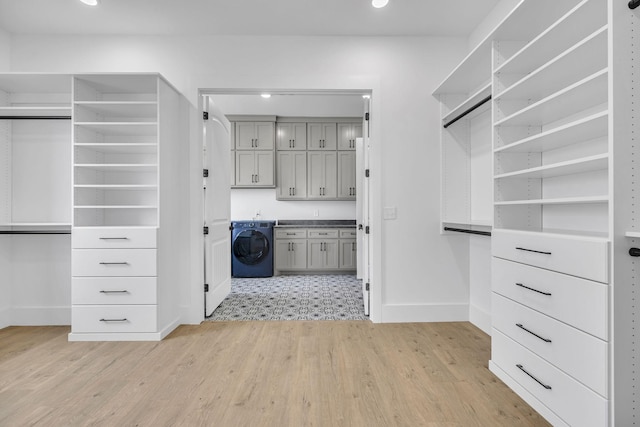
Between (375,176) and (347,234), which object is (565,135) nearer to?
(375,176)

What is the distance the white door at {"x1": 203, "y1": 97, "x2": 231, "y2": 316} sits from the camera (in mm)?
3412

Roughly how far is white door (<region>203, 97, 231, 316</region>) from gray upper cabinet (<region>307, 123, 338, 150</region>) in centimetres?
208

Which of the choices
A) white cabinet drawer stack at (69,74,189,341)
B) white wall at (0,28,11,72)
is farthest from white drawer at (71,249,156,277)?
white wall at (0,28,11,72)

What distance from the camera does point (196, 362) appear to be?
2451 mm

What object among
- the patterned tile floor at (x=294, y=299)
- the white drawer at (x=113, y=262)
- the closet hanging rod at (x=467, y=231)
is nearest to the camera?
the closet hanging rod at (x=467, y=231)

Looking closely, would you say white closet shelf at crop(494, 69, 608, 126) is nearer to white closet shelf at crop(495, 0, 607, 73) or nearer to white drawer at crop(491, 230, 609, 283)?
white closet shelf at crop(495, 0, 607, 73)

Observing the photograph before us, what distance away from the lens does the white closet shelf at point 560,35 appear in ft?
5.04

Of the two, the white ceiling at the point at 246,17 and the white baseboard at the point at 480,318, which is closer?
the white ceiling at the point at 246,17

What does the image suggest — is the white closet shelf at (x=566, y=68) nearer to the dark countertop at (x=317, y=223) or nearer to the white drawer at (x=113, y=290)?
the white drawer at (x=113, y=290)

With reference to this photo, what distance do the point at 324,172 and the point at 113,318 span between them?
13.0 feet

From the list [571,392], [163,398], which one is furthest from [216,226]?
[571,392]

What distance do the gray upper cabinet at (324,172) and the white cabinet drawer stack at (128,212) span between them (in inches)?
118

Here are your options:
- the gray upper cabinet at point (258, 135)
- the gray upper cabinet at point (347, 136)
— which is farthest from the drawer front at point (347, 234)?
the gray upper cabinet at point (258, 135)

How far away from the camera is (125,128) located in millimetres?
3084
